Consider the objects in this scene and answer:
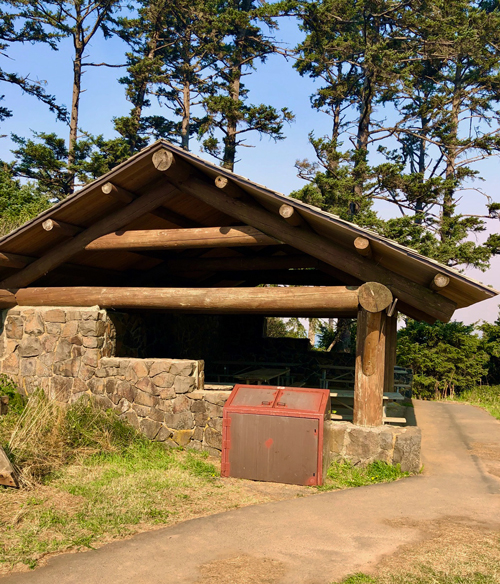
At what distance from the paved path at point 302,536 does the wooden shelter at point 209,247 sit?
139cm

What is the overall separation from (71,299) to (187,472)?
367 cm

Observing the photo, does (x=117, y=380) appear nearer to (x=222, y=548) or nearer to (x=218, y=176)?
(x=218, y=176)

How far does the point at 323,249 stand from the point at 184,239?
6.93 feet

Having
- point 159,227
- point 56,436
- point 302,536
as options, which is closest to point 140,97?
point 159,227

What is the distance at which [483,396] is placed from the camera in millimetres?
14695

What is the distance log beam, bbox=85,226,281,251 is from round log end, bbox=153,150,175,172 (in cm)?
103

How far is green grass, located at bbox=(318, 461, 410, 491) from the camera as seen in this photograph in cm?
635

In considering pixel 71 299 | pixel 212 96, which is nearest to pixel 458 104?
pixel 212 96

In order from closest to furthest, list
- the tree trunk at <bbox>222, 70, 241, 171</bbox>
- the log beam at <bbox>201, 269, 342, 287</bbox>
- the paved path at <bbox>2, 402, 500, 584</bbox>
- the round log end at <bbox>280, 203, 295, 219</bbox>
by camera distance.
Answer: the paved path at <bbox>2, 402, 500, 584</bbox>, the round log end at <bbox>280, 203, 295, 219</bbox>, the log beam at <bbox>201, 269, 342, 287</bbox>, the tree trunk at <bbox>222, 70, 241, 171</bbox>

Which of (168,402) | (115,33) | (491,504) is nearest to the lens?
(491,504)

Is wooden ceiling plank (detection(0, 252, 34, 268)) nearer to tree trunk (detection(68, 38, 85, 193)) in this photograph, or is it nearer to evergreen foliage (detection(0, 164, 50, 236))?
evergreen foliage (detection(0, 164, 50, 236))

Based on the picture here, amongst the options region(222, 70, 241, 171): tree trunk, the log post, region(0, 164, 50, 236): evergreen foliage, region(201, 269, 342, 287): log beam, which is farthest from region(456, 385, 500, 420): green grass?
region(0, 164, 50, 236): evergreen foliage

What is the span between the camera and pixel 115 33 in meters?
22.9

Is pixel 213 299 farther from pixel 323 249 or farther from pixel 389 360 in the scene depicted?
pixel 389 360
